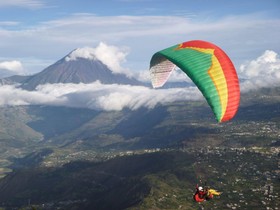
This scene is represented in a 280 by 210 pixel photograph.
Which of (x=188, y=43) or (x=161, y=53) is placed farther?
(x=188, y=43)

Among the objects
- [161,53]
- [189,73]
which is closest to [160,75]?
[161,53]

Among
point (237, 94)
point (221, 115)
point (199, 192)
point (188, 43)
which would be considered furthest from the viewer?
point (188, 43)

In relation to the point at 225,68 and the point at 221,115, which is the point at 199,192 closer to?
the point at 221,115

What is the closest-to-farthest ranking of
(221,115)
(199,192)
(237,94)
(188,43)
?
(221,115)
(237,94)
(199,192)
(188,43)

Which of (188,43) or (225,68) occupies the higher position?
(188,43)

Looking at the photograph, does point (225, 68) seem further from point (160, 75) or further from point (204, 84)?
point (160, 75)

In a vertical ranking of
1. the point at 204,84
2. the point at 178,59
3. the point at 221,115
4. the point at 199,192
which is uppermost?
the point at 178,59
